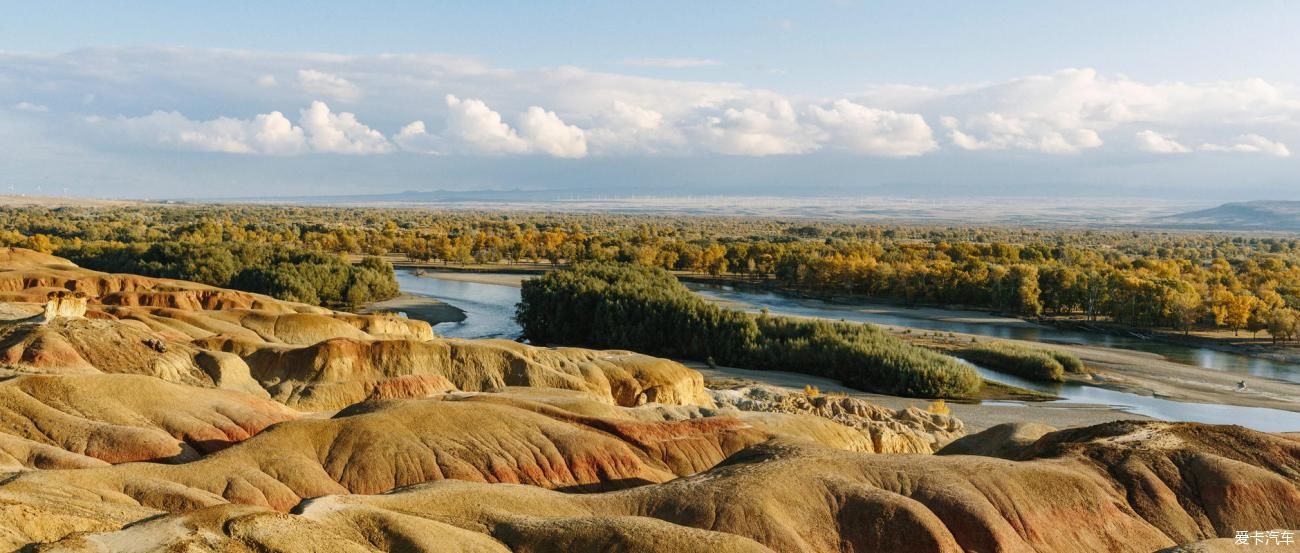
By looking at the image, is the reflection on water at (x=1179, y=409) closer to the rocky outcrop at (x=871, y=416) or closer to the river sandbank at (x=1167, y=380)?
the river sandbank at (x=1167, y=380)

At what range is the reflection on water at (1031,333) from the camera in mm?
69000

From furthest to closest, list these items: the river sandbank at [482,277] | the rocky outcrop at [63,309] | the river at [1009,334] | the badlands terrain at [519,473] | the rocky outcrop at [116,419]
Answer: the river sandbank at [482,277], the river at [1009,334], the rocky outcrop at [63,309], the rocky outcrop at [116,419], the badlands terrain at [519,473]

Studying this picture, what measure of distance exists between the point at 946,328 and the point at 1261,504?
66.1 meters

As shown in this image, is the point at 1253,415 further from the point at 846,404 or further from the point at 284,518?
the point at 284,518

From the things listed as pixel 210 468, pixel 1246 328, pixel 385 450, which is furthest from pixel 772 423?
pixel 1246 328

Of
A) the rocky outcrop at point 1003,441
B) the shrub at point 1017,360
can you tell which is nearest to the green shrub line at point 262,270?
the shrub at point 1017,360

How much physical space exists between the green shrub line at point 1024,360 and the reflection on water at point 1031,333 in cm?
1005

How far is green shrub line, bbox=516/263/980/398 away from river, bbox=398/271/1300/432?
4.57 metres

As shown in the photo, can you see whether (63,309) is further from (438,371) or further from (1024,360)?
(1024,360)

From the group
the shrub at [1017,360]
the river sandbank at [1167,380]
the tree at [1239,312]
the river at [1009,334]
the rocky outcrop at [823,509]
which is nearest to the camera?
the rocky outcrop at [823,509]

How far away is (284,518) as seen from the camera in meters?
15.6

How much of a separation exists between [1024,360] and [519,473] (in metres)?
47.0

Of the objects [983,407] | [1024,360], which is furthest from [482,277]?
[983,407]

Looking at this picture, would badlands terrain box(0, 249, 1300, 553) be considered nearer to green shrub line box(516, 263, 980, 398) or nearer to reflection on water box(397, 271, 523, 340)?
green shrub line box(516, 263, 980, 398)
